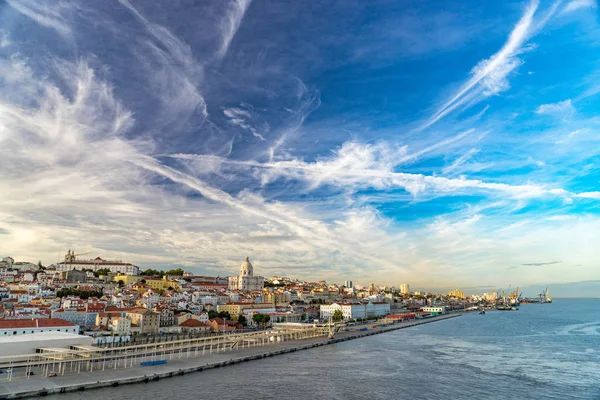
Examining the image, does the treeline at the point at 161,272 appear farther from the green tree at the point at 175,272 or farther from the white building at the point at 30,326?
the white building at the point at 30,326

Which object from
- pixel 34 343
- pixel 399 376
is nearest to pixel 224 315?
pixel 34 343

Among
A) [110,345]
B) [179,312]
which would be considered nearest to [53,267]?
[179,312]

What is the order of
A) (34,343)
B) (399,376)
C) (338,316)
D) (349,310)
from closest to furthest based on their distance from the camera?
(34,343) → (399,376) → (338,316) → (349,310)

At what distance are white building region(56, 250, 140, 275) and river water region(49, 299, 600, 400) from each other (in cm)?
5859

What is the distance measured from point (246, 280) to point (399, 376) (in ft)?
213

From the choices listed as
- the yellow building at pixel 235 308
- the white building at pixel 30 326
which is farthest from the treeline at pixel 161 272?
the white building at pixel 30 326

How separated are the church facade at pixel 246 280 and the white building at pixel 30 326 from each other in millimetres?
55318

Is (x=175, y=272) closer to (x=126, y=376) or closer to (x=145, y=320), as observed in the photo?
(x=145, y=320)

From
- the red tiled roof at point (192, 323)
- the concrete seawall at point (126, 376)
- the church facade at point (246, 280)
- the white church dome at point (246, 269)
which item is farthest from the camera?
the white church dome at point (246, 269)

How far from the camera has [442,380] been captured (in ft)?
66.2

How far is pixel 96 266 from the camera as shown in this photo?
79625 mm

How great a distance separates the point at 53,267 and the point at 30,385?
252 ft

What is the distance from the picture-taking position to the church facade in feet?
273

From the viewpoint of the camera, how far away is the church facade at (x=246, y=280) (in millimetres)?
83125
